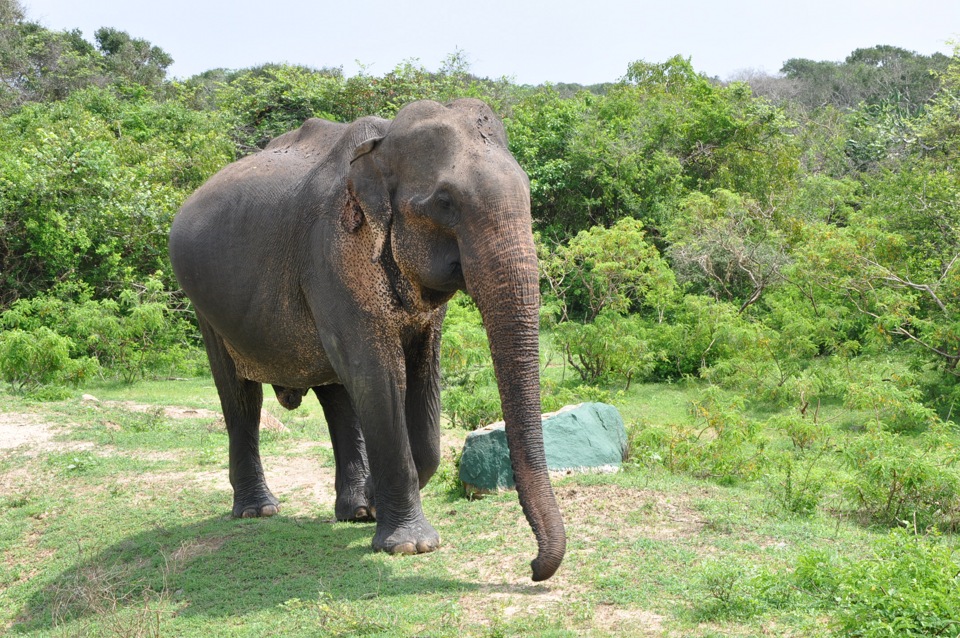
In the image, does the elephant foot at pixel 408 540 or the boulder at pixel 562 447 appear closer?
the elephant foot at pixel 408 540

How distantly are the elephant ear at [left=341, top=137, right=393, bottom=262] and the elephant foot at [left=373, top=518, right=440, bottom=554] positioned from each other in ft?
5.48

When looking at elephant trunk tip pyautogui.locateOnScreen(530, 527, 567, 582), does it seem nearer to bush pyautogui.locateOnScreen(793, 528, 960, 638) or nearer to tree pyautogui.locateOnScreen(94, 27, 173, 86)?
bush pyautogui.locateOnScreen(793, 528, 960, 638)

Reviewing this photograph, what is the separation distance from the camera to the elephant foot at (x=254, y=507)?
744 centimetres

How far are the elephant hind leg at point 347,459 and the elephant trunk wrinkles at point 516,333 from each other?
7.00 ft

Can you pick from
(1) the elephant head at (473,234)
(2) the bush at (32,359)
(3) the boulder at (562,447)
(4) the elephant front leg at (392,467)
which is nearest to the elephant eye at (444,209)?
(1) the elephant head at (473,234)

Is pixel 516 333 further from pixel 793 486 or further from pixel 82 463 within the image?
pixel 82 463

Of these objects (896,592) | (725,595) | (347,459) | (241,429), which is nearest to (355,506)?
(347,459)

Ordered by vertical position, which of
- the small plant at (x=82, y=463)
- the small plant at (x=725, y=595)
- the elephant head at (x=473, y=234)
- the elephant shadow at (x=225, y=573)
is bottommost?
the elephant shadow at (x=225, y=573)

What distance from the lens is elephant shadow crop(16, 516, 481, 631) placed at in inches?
217

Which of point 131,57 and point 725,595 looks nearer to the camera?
point 725,595

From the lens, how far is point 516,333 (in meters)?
5.06

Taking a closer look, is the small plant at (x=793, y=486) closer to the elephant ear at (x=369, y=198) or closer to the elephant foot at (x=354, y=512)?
the elephant foot at (x=354, y=512)

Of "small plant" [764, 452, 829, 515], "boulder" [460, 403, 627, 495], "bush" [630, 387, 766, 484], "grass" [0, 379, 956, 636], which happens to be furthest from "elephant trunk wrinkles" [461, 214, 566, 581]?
"bush" [630, 387, 766, 484]

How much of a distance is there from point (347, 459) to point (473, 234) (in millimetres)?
2657
